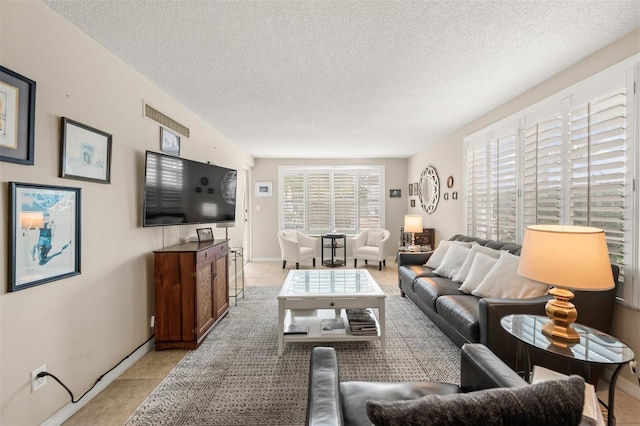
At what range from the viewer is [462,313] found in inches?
87.2

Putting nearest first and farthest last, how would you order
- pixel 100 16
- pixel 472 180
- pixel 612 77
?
pixel 100 16
pixel 612 77
pixel 472 180

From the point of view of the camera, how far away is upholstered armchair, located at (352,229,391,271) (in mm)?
5484

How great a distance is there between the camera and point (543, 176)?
258 cm

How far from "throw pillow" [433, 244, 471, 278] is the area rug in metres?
0.60

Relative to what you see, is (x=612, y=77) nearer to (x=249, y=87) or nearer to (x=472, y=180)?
(x=472, y=180)

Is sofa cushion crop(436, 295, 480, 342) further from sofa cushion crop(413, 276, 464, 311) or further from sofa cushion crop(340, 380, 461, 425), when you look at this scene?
sofa cushion crop(340, 380, 461, 425)

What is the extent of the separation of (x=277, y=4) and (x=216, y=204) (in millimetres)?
2334

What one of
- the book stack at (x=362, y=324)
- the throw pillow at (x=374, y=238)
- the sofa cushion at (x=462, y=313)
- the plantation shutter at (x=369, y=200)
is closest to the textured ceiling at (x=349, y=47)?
the sofa cushion at (x=462, y=313)

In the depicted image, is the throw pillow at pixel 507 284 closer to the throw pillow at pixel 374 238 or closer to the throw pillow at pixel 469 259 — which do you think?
the throw pillow at pixel 469 259

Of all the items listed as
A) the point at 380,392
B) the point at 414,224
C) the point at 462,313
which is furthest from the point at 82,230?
the point at 414,224

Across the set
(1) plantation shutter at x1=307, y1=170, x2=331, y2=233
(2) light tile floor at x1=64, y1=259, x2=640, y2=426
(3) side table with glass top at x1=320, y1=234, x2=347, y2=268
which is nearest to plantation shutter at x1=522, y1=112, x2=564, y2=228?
(2) light tile floor at x1=64, y1=259, x2=640, y2=426

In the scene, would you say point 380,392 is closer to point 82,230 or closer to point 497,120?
point 82,230

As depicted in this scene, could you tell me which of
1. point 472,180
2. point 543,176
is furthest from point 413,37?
point 472,180

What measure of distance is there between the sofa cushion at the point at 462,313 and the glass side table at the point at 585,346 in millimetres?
358
